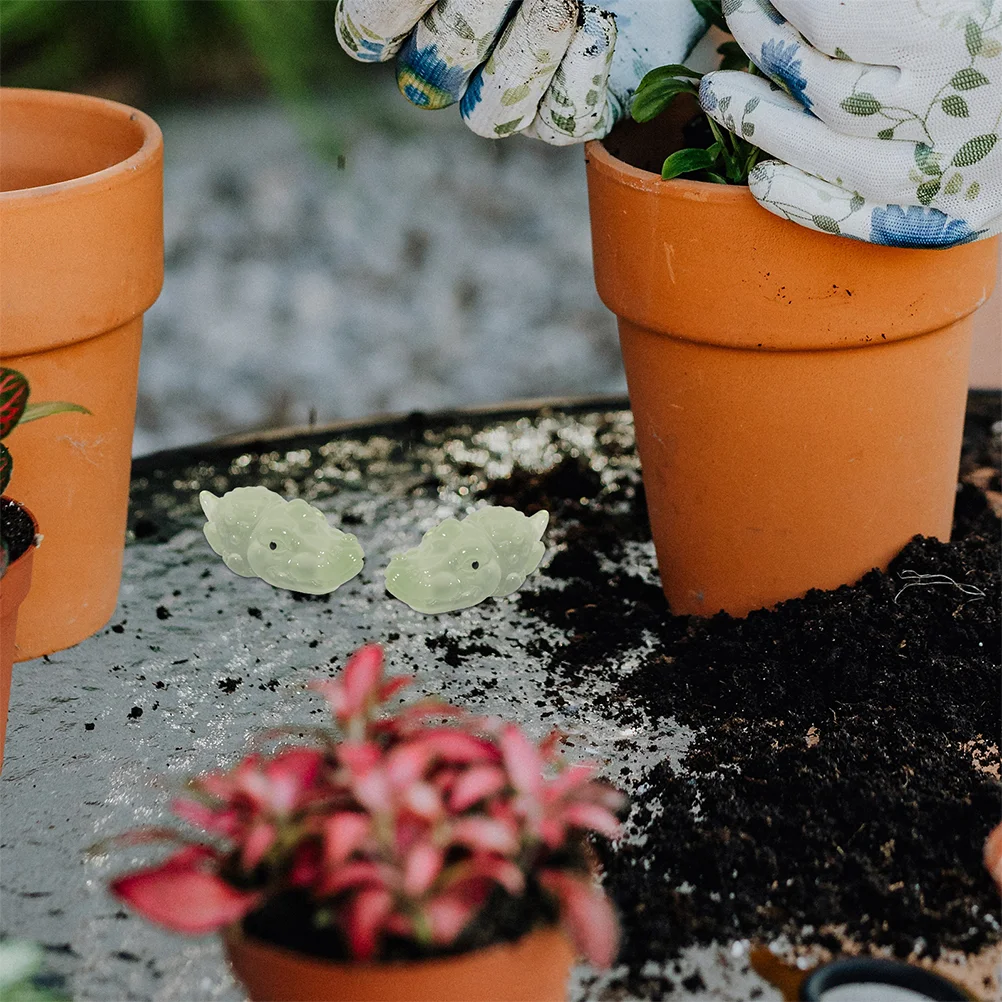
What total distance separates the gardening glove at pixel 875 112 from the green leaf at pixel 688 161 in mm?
52

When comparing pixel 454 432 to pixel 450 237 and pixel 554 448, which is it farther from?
pixel 450 237

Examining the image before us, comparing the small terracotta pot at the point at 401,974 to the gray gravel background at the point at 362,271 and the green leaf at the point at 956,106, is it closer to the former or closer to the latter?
the green leaf at the point at 956,106

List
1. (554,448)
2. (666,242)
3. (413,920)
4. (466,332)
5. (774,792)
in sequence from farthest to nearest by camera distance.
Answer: (466,332)
(554,448)
(666,242)
(774,792)
(413,920)

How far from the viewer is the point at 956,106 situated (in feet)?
3.53

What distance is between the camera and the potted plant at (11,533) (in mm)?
1029

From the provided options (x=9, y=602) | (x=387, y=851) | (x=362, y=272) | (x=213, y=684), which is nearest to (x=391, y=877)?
(x=387, y=851)

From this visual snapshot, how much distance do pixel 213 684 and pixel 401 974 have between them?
604mm

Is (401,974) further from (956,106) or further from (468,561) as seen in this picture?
(956,106)

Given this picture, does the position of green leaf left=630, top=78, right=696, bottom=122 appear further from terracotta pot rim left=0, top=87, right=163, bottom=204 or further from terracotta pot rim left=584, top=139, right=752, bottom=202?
terracotta pot rim left=0, top=87, right=163, bottom=204

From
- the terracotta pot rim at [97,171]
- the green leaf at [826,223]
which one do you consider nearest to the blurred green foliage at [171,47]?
the terracotta pot rim at [97,171]

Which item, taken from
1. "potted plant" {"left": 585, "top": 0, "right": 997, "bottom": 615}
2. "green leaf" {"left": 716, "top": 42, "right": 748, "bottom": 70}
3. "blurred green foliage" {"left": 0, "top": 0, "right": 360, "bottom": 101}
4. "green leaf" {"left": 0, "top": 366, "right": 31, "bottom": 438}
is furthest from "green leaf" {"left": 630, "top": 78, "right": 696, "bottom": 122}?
"blurred green foliage" {"left": 0, "top": 0, "right": 360, "bottom": 101}

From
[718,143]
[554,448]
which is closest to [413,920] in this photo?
[718,143]

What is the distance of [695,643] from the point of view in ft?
4.33

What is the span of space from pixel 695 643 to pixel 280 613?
1.49 feet
